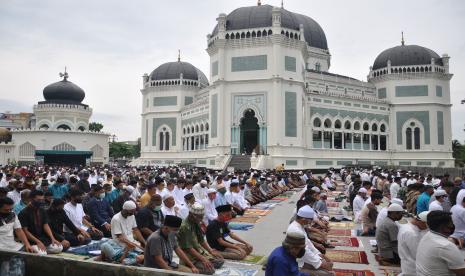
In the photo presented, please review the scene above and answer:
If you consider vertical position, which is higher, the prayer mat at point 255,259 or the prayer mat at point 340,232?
the prayer mat at point 255,259

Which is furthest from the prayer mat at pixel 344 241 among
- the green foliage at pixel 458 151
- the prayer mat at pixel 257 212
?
the green foliage at pixel 458 151

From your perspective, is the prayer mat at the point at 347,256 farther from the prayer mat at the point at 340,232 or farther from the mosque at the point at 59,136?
the mosque at the point at 59,136

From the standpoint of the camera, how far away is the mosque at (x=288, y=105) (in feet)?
102

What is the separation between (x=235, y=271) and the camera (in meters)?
6.29

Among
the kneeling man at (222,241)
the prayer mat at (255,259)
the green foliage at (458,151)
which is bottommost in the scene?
the prayer mat at (255,259)

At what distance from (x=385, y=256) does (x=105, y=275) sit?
485 centimetres

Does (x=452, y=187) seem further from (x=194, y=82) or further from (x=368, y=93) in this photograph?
(x=194, y=82)

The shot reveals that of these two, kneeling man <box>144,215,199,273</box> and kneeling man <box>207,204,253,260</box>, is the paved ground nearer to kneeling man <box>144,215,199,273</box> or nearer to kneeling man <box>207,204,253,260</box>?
kneeling man <box>207,204,253,260</box>

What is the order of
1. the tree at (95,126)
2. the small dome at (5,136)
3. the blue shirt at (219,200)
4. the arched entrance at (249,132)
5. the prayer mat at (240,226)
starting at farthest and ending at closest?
the tree at (95,126), the small dome at (5,136), the arched entrance at (249,132), the prayer mat at (240,226), the blue shirt at (219,200)

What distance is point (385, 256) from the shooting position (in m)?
6.83

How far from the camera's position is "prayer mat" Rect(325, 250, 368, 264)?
709cm

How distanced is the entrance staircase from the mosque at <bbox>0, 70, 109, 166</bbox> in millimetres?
24685

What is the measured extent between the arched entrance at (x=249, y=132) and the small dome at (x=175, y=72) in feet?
46.9

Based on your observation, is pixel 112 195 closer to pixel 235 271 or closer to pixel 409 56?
pixel 235 271
